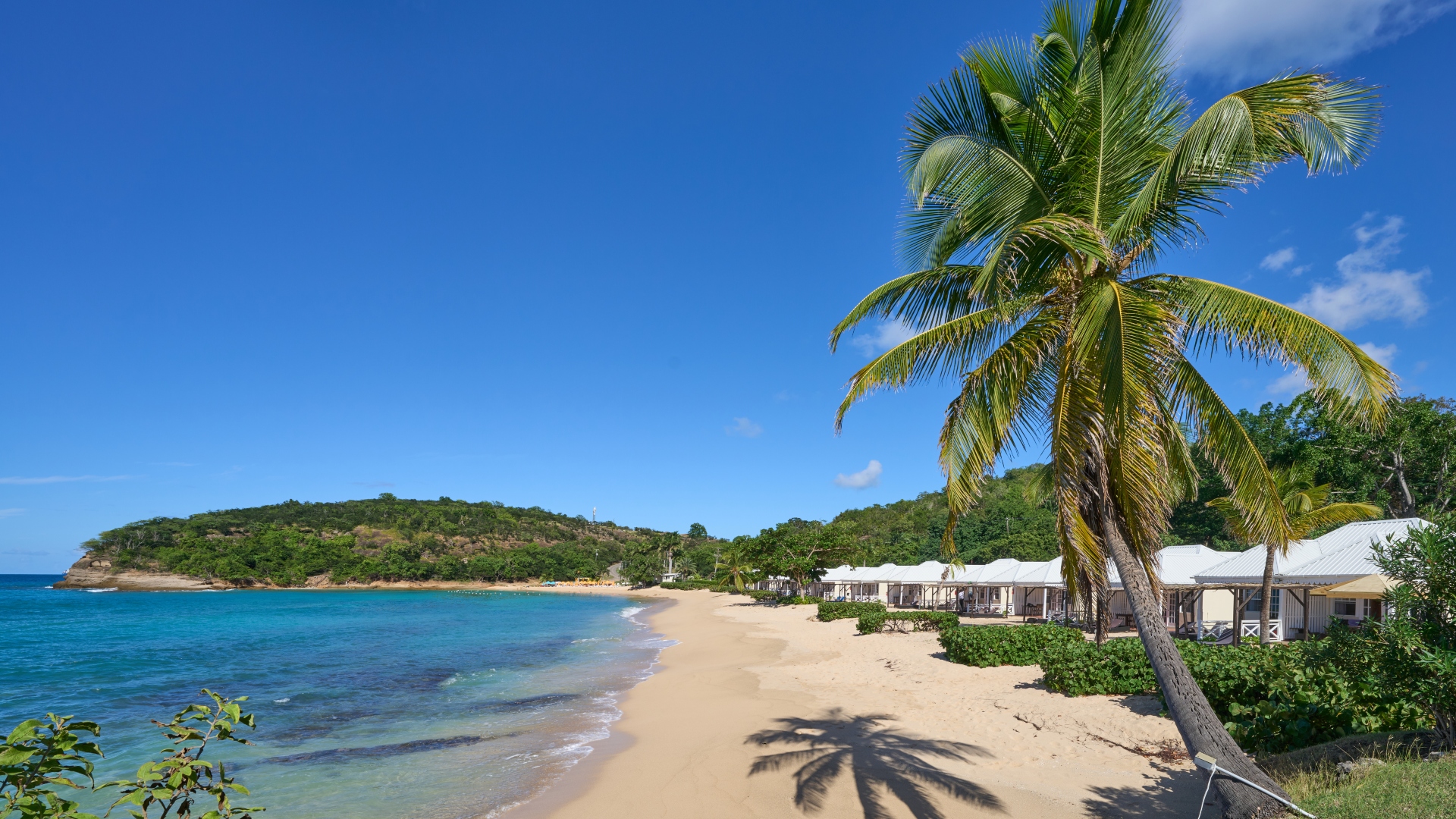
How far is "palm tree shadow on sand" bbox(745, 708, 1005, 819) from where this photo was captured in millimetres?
7336

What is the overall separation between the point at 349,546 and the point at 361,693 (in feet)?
306

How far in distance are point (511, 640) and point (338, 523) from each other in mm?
90260

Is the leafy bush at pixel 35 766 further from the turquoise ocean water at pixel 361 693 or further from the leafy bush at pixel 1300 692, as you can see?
the leafy bush at pixel 1300 692

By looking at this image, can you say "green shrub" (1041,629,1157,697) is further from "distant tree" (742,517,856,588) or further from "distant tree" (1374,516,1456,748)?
"distant tree" (742,517,856,588)

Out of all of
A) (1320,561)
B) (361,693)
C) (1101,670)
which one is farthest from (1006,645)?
(361,693)

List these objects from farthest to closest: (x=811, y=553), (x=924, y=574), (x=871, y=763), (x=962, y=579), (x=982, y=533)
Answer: (x=982, y=533)
(x=811, y=553)
(x=924, y=574)
(x=962, y=579)
(x=871, y=763)

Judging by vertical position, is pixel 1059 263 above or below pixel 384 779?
above

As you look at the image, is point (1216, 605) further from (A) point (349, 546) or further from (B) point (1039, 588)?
(A) point (349, 546)

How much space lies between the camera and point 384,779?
10.0 meters

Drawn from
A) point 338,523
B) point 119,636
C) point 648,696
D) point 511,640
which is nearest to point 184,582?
point 338,523

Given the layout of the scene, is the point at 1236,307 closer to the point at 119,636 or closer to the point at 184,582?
the point at 119,636

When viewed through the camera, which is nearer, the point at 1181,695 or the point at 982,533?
the point at 1181,695

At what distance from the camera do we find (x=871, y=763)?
28.3 feet

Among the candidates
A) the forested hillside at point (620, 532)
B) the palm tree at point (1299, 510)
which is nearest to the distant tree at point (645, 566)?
the forested hillside at point (620, 532)
